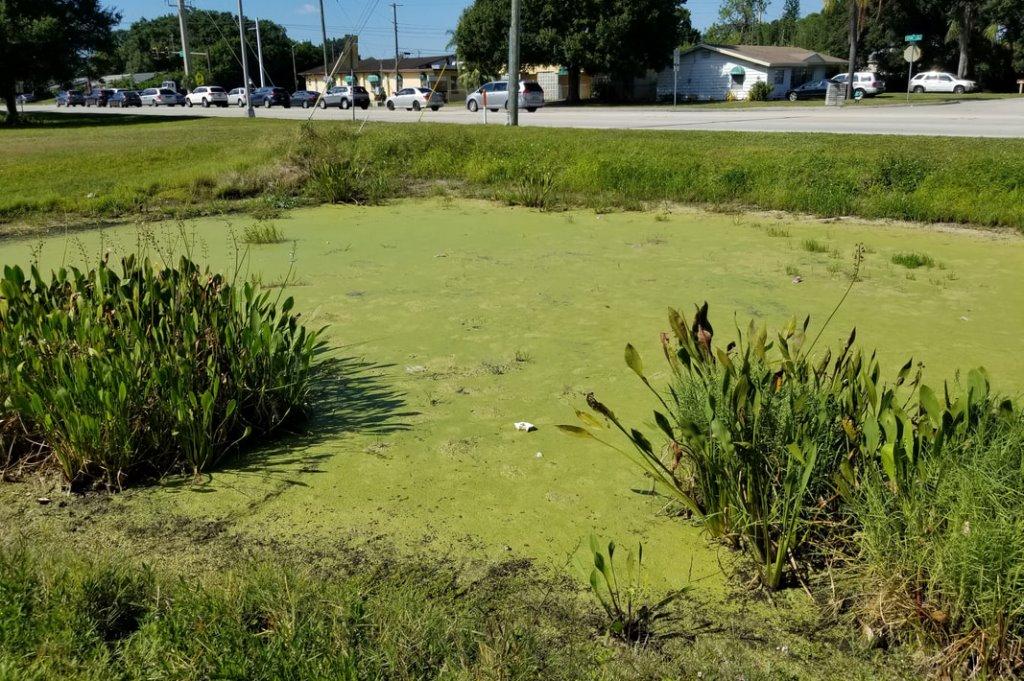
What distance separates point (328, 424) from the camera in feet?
13.2

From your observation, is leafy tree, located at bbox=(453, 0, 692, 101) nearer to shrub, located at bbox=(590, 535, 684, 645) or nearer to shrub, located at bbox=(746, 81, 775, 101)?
shrub, located at bbox=(746, 81, 775, 101)

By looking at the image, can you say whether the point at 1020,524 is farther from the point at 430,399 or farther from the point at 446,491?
the point at 430,399

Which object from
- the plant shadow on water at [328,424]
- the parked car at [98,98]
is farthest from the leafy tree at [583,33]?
the plant shadow on water at [328,424]

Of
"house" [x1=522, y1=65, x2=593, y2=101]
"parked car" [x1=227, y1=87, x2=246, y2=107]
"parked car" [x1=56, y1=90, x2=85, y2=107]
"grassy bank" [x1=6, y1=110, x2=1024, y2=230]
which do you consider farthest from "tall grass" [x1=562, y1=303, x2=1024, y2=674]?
"parked car" [x1=56, y1=90, x2=85, y2=107]

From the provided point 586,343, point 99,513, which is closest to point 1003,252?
point 586,343

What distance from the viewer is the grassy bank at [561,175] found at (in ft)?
29.5

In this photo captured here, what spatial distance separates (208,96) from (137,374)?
4597 cm

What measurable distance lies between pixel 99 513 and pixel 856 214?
25.1ft

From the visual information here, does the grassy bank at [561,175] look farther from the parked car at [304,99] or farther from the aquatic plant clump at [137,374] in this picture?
the parked car at [304,99]

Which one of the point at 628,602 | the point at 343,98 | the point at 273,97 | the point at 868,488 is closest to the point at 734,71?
the point at 343,98

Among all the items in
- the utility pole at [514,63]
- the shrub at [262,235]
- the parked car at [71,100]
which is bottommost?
the shrub at [262,235]

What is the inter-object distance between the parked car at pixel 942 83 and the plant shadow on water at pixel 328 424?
42.7 metres

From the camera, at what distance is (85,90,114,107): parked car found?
4984 centimetres

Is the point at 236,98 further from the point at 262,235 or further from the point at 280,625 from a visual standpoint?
the point at 280,625
